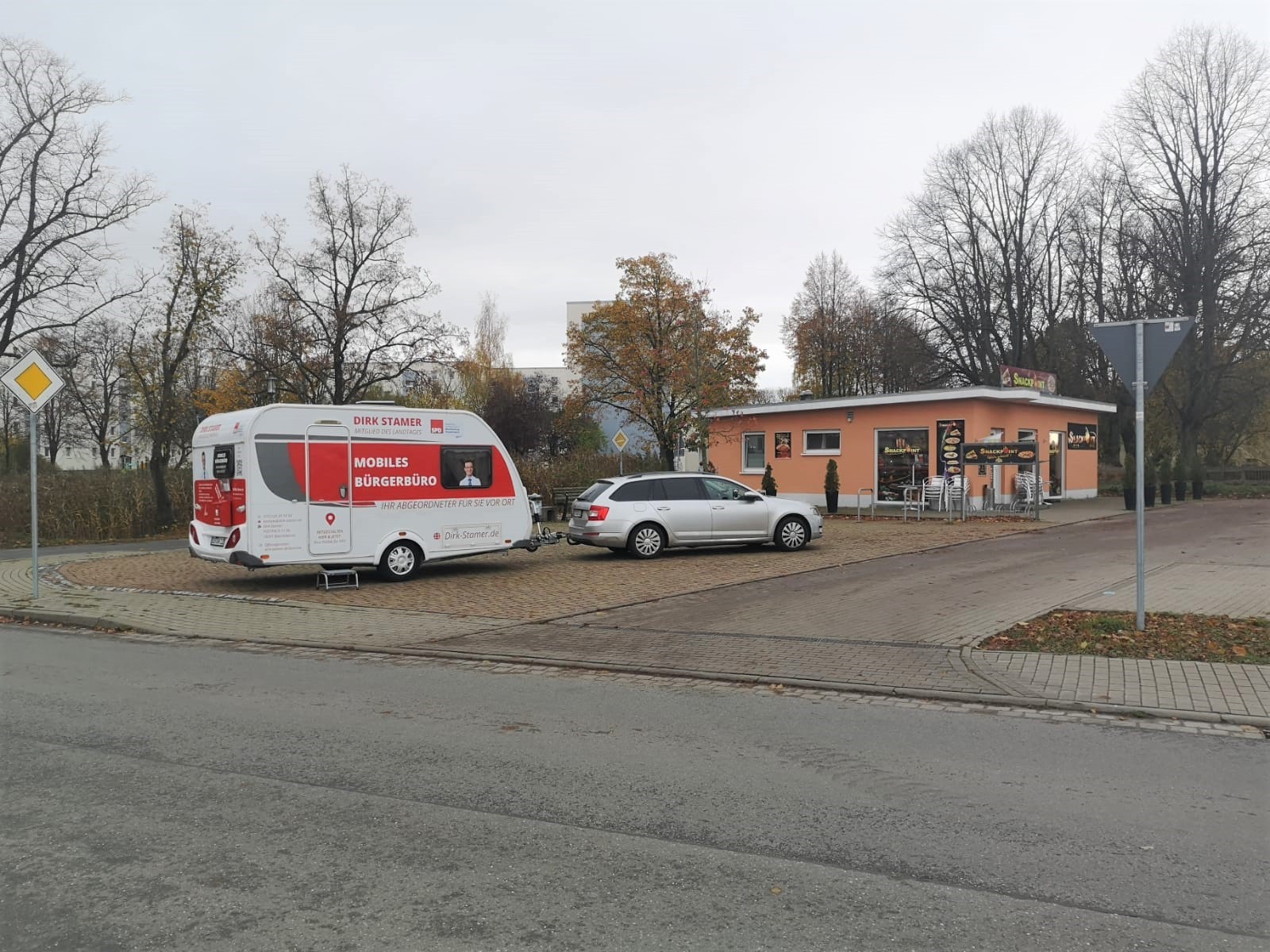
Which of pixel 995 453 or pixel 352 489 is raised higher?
pixel 995 453

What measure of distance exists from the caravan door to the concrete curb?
3.22 metres

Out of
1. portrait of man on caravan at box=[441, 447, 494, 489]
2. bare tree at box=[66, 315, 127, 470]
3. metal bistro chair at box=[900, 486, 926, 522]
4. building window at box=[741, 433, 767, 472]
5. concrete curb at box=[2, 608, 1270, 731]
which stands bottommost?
concrete curb at box=[2, 608, 1270, 731]

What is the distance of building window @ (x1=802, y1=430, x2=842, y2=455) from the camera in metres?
30.6

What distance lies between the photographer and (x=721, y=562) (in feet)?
54.4

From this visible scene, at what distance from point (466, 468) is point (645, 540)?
3801mm

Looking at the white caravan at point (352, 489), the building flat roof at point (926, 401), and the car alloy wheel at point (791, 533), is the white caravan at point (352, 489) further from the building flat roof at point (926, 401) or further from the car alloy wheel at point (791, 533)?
the building flat roof at point (926, 401)

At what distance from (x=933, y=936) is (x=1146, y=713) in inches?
160

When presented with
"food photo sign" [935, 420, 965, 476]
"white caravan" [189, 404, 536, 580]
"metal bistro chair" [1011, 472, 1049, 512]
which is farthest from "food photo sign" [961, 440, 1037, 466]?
"white caravan" [189, 404, 536, 580]

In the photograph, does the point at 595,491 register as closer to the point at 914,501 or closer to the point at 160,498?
the point at 914,501

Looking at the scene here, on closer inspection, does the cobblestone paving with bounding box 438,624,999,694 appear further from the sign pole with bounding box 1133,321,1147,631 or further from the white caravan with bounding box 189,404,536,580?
the white caravan with bounding box 189,404,536,580

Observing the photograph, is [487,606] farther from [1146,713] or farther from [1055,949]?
[1055,949]

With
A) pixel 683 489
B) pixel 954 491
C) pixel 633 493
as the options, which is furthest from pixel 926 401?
pixel 633 493

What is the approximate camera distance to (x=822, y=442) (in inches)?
1224

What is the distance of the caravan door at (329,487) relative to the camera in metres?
13.6
